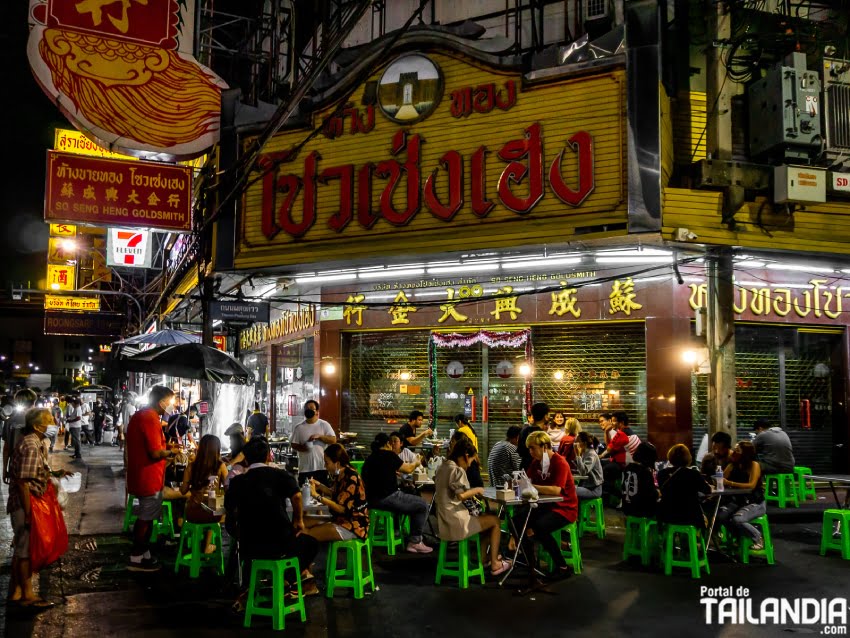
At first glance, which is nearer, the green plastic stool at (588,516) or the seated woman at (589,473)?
the seated woman at (589,473)

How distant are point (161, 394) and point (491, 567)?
494 centimetres

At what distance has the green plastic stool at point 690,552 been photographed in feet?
27.6

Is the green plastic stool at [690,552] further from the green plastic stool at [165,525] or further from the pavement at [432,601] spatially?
the green plastic stool at [165,525]

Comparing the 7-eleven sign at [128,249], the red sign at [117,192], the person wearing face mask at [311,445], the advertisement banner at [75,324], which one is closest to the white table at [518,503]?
the person wearing face mask at [311,445]

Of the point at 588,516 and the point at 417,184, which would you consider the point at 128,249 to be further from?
the point at 588,516

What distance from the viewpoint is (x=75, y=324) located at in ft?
116

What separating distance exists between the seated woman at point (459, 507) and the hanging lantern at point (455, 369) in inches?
297

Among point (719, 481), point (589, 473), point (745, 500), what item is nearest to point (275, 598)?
point (589, 473)

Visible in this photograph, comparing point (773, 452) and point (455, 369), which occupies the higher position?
point (455, 369)

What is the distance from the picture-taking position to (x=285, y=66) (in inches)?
798

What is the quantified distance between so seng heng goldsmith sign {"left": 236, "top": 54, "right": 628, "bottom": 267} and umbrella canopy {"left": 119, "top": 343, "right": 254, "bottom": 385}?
2.93 metres

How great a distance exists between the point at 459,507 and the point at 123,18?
986cm

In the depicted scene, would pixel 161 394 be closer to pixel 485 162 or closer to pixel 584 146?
pixel 485 162

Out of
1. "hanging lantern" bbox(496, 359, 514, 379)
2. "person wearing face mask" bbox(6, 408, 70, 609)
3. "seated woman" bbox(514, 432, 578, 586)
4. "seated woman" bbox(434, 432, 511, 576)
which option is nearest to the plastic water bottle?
"seated woman" bbox(514, 432, 578, 586)
